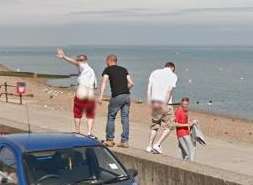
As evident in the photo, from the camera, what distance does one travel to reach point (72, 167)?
666cm

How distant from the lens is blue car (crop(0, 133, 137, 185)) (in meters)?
6.46

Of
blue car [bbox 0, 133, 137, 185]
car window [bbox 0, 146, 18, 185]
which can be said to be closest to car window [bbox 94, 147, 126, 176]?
blue car [bbox 0, 133, 137, 185]

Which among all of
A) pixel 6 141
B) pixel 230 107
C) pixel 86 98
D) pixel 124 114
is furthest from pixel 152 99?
pixel 230 107

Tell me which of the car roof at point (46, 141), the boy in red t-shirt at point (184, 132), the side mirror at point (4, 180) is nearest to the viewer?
the side mirror at point (4, 180)

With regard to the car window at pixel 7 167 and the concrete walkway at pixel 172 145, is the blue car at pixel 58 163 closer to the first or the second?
the car window at pixel 7 167

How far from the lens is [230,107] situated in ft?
169

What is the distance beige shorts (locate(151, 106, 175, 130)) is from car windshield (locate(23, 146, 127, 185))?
459 centimetres

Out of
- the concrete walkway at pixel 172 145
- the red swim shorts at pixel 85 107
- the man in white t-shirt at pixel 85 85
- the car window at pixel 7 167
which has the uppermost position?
→ the man in white t-shirt at pixel 85 85

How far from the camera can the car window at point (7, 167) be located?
6535 millimetres

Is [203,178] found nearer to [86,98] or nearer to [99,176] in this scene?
[99,176]

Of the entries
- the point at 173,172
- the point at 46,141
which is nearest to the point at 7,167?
the point at 46,141

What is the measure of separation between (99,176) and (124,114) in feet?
16.1

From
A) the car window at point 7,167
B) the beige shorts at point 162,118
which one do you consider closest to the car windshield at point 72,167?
the car window at point 7,167

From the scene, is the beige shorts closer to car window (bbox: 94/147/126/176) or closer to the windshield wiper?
car window (bbox: 94/147/126/176)
